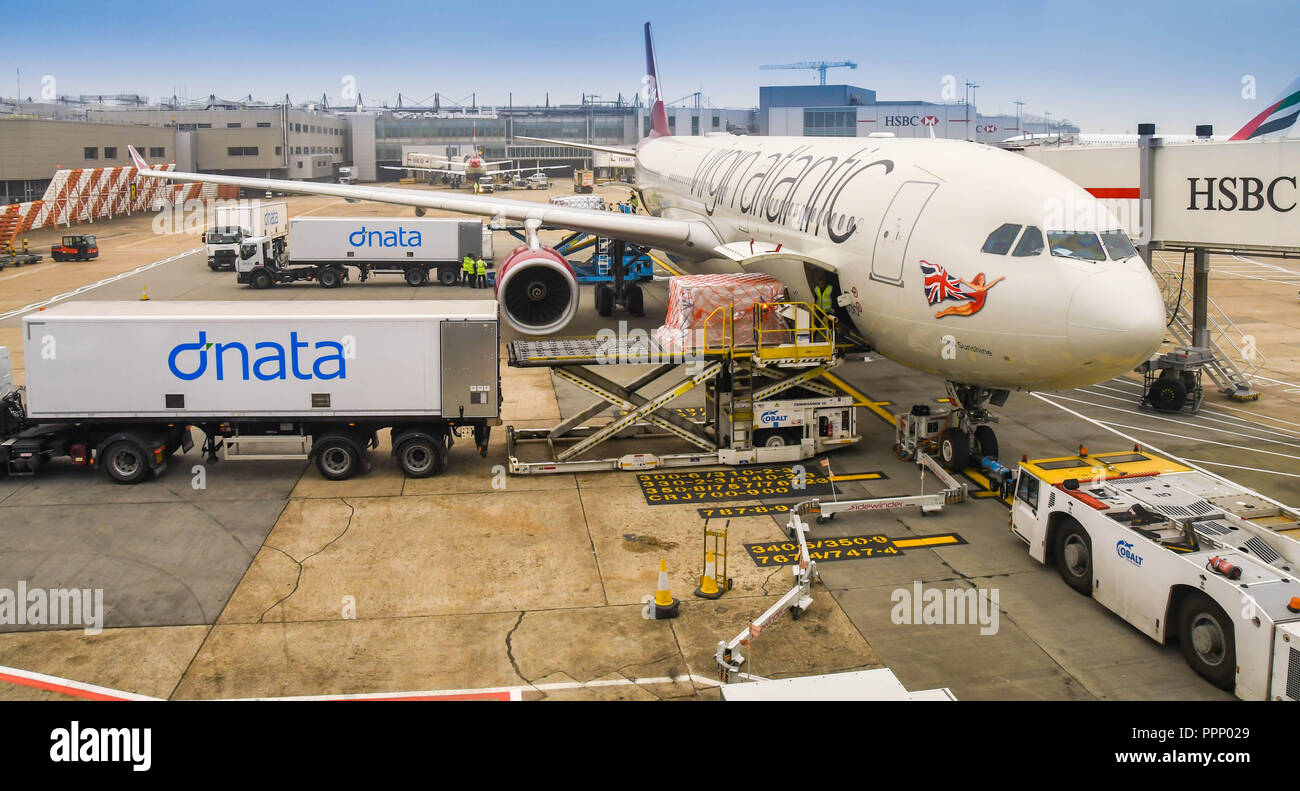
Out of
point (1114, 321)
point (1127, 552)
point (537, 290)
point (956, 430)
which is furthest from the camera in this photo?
point (537, 290)

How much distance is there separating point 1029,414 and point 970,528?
338 inches

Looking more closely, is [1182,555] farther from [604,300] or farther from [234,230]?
[234,230]

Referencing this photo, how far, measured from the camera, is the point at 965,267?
16.2m

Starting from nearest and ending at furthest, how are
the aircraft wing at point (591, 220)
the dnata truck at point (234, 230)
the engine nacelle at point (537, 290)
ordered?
the engine nacelle at point (537, 290), the aircraft wing at point (591, 220), the dnata truck at point (234, 230)

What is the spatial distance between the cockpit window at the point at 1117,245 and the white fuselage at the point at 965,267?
0.46ft

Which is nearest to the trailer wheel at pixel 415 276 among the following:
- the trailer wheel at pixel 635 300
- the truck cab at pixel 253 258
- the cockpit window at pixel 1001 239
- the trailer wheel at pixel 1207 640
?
the truck cab at pixel 253 258

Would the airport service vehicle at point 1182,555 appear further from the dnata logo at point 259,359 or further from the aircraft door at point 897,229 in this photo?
the dnata logo at point 259,359

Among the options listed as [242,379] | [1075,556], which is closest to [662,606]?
[1075,556]

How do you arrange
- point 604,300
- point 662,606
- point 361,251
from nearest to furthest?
1. point 662,606
2. point 604,300
3. point 361,251

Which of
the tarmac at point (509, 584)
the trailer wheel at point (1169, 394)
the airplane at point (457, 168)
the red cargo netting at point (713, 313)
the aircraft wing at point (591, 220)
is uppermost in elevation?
the airplane at point (457, 168)

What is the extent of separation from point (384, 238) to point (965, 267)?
107 ft

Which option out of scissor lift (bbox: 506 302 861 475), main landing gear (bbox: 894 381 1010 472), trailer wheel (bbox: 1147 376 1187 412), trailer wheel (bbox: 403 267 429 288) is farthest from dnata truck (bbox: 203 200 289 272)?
trailer wheel (bbox: 1147 376 1187 412)

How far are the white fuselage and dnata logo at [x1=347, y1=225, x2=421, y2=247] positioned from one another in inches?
989

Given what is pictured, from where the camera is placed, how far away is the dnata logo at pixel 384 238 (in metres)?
43.4
